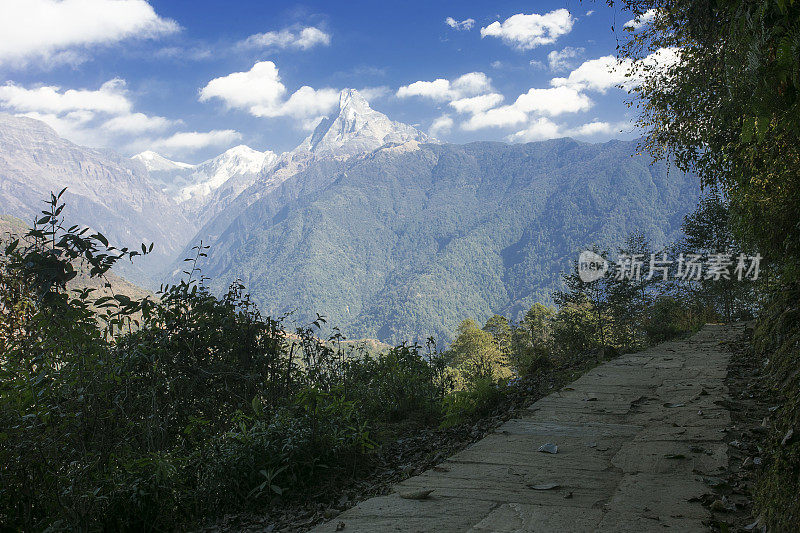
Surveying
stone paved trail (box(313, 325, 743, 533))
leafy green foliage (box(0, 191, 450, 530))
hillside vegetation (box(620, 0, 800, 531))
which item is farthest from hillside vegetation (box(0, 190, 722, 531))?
hillside vegetation (box(620, 0, 800, 531))

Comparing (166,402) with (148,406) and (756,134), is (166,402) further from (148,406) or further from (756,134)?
(756,134)

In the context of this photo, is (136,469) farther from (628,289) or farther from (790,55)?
(628,289)

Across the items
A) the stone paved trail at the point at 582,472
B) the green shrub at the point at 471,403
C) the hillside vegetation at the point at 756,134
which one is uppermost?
the hillside vegetation at the point at 756,134

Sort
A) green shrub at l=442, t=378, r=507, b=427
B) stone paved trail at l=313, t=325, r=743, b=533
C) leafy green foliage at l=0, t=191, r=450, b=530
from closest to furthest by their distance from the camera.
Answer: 1. stone paved trail at l=313, t=325, r=743, b=533
2. leafy green foliage at l=0, t=191, r=450, b=530
3. green shrub at l=442, t=378, r=507, b=427

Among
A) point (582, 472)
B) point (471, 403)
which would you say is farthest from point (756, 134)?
point (471, 403)

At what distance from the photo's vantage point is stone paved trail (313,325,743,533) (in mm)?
1855

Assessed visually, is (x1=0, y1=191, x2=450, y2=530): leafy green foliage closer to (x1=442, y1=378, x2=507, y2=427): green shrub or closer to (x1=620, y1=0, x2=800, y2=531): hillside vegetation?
(x1=442, y1=378, x2=507, y2=427): green shrub

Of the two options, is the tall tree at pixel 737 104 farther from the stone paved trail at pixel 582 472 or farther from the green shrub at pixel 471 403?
the green shrub at pixel 471 403

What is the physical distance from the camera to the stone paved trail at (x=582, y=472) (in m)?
1.86

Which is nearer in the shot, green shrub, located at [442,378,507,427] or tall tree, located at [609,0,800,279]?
tall tree, located at [609,0,800,279]

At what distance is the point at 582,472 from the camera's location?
2398 mm

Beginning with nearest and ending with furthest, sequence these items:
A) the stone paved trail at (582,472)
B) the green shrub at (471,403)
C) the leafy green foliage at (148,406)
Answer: the stone paved trail at (582,472) < the leafy green foliage at (148,406) < the green shrub at (471,403)

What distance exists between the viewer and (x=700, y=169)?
29.4 ft

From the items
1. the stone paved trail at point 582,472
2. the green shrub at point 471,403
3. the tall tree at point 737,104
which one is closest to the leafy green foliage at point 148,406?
the green shrub at point 471,403
